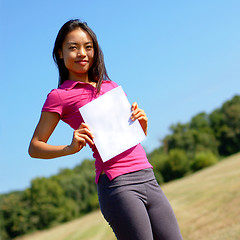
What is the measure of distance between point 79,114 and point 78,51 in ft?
1.46

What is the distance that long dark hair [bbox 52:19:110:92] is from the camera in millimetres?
2596

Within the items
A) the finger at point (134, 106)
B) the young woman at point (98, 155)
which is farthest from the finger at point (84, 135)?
the finger at point (134, 106)

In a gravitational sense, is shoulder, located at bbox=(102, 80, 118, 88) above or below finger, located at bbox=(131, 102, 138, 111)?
above

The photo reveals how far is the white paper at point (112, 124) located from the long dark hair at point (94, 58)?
184 millimetres

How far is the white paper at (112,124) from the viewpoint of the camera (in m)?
2.34

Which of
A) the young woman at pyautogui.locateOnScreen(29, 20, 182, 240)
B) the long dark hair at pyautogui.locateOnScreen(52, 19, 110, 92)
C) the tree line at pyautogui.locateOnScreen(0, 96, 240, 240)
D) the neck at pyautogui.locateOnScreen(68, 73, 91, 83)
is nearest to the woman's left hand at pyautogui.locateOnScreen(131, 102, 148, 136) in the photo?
the young woman at pyautogui.locateOnScreen(29, 20, 182, 240)

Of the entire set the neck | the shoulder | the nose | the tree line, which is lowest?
the tree line

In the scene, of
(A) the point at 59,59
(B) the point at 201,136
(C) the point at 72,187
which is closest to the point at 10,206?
(C) the point at 72,187

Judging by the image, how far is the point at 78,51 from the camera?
256cm

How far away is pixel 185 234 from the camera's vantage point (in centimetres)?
1061

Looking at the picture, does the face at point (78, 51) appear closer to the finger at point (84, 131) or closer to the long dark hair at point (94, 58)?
the long dark hair at point (94, 58)

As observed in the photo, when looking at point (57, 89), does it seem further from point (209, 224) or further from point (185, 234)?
point (209, 224)

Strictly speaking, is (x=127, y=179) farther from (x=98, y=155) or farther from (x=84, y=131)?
(x=84, y=131)

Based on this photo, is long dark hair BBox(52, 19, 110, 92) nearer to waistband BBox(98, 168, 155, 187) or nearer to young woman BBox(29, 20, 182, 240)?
young woman BBox(29, 20, 182, 240)
